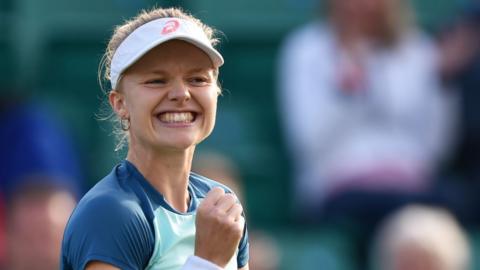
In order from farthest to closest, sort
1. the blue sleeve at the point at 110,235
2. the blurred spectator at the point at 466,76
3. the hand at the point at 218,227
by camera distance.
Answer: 1. the blurred spectator at the point at 466,76
2. the hand at the point at 218,227
3. the blue sleeve at the point at 110,235

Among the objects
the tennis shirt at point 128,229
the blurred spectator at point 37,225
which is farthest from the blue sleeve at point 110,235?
the blurred spectator at point 37,225

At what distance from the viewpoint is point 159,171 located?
3.08 meters

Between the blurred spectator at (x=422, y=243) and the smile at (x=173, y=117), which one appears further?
the blurred spectator at (x=422, y=243)

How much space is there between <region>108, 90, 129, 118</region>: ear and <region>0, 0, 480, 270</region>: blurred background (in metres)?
3.25

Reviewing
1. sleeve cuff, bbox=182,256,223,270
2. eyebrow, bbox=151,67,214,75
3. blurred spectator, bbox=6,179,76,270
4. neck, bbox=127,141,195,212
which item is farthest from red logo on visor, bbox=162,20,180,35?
blurred spectator, bbox=6,179,76,270

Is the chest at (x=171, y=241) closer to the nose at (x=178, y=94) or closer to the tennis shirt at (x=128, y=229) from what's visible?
the tennis shirt at (x=128, y=229)

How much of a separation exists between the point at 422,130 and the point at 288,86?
3.07 ft

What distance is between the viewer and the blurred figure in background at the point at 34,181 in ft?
21.5

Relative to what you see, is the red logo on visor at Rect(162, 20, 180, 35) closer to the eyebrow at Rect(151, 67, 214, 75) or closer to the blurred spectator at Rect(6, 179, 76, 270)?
the eyebrow at Rect(151, 67, 214, 75)

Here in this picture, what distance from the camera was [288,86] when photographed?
25.2 feet

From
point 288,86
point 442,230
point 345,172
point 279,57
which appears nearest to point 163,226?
point 442,230

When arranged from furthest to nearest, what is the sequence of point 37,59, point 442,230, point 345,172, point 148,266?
point 37,59 → point 345,172 → point 442,230 → point 148,266

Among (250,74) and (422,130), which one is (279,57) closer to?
(250,74)

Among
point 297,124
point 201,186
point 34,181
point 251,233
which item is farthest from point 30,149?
point 201,186
